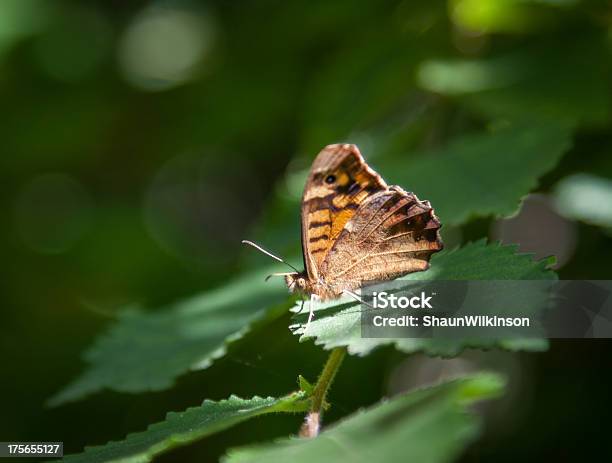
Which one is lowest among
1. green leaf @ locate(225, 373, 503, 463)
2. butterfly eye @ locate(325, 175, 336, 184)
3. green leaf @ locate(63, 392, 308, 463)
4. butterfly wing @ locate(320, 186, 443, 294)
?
green leaf @ locate(225, 373, 503, 463)

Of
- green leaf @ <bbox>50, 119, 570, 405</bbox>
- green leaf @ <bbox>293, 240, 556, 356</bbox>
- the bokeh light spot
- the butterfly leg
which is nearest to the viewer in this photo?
green leaf @ <bbox>293, 240, 556, 356</bbox>

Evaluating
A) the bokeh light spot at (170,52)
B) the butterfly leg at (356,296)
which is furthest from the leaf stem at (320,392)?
the bokeh light spot at (170,52)

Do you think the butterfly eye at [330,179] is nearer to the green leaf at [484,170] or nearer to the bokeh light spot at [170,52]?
the green leaf at [484,170]

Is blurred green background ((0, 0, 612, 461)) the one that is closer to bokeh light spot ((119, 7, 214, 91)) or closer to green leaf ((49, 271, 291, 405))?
bokeh light spot ((119, 7, 214, 91))

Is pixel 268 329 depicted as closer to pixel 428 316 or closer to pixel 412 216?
pixel 412 216

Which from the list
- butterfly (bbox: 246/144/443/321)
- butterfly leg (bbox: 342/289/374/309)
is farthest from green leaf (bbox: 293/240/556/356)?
butterfly (bbox: 246/144/443/321)

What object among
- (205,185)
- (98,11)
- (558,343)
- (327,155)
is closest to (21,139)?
(98,11)

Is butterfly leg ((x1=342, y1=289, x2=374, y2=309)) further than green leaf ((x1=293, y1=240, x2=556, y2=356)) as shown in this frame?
Yes

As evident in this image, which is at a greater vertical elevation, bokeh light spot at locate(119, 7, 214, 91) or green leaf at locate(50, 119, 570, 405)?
bokeh light spot at locate(119, 7, 214, 91)

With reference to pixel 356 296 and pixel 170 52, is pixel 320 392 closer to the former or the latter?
pixel 356 296
